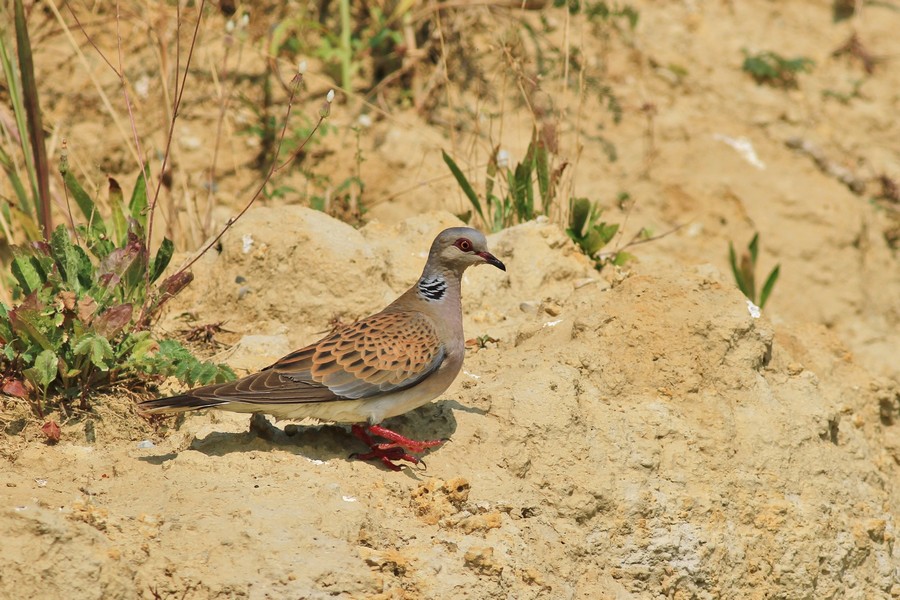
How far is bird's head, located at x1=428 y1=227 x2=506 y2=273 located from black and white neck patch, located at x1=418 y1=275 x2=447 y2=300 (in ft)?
0.26

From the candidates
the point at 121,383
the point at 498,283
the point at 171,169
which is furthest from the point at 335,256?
the point at 171,169

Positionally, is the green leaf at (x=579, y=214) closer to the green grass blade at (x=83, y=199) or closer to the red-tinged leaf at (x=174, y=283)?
the red-tinged leaf at (x=174, y=283)

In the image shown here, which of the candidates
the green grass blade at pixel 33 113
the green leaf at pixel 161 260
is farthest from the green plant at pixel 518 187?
the green grass blade at pixel 33 113

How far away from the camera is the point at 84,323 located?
16.1ft

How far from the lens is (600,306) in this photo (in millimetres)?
5672

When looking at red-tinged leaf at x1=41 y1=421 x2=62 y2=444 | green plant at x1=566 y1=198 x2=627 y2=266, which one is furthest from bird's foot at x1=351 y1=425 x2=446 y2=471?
green plant at x1=566 y1=198 x2=627 y2=266

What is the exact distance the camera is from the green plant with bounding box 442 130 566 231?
276 inches

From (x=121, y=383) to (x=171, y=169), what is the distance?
3.34 meters

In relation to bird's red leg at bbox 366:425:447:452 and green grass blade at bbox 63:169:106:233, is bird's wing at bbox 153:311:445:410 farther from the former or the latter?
green grass blade at bbox 63:169:106:233

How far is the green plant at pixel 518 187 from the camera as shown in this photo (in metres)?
7.00

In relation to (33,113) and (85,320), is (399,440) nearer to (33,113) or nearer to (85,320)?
(85,320)

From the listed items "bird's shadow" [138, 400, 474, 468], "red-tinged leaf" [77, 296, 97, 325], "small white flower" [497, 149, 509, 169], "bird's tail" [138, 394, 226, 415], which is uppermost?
"red-tinged leaf" [77, 296, 97, 325]

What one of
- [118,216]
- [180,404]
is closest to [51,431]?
[180,404]

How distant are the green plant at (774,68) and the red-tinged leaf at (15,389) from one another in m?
7.69
